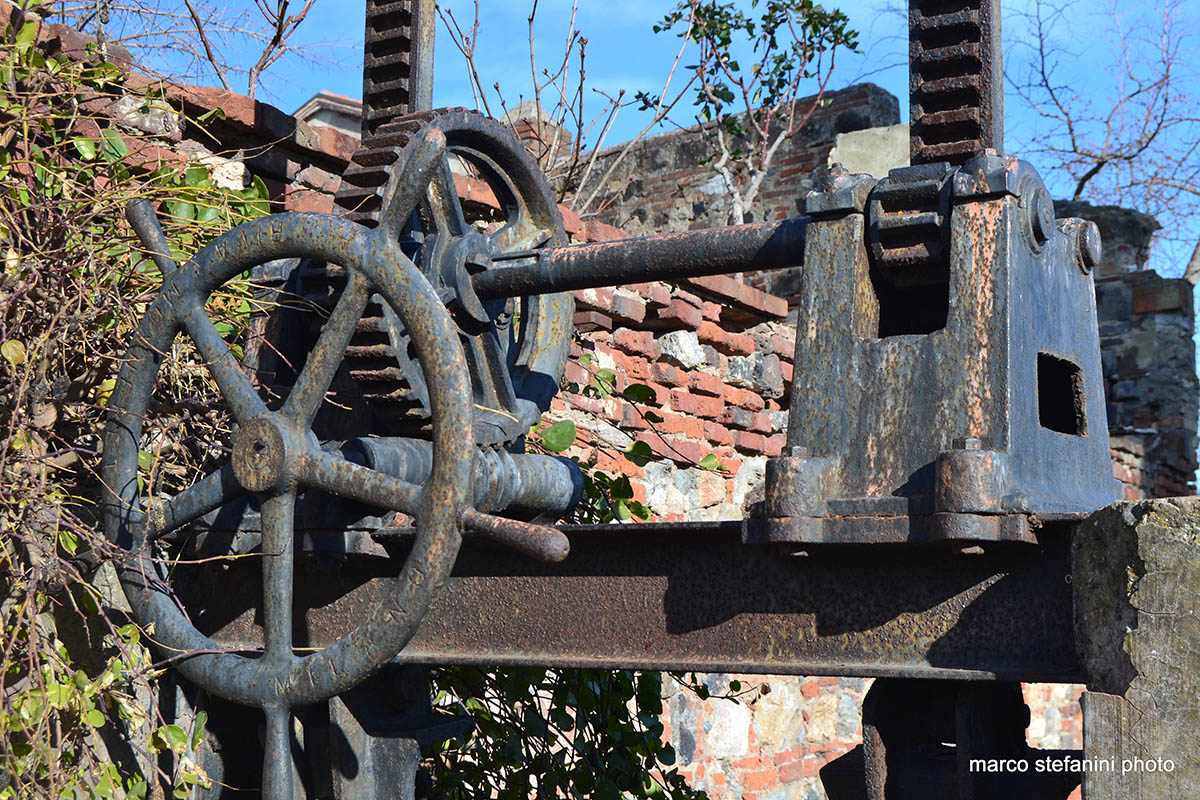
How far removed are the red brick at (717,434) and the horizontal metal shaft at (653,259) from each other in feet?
7.94

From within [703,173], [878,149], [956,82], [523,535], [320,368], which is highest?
[703,173]

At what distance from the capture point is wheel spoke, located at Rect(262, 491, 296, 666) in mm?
2061

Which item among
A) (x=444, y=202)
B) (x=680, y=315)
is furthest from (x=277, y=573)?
(x=680, y=315)

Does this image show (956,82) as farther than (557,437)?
No

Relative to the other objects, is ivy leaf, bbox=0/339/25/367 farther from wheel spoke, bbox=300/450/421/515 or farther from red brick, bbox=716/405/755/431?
red brick, bbox=716/405/755/431

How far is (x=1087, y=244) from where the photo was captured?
220 centimetres

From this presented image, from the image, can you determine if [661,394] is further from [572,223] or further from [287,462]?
[287,462]

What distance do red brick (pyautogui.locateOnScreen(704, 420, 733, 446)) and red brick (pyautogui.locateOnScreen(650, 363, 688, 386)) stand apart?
24 cm

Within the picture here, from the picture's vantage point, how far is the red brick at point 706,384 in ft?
15.6

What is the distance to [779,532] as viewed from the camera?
1936mm

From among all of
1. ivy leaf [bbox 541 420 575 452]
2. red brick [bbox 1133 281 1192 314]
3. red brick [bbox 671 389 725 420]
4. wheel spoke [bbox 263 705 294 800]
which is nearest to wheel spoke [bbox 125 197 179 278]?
wheel spoke [bbox 263 705 294 800]

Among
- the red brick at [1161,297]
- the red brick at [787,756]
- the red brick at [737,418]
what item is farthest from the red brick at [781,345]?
the red brick at [1161,297]

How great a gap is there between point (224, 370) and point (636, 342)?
8.13 feet

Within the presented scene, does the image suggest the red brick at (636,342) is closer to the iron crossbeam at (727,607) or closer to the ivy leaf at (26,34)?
the iron crossbeam at (727,607)
